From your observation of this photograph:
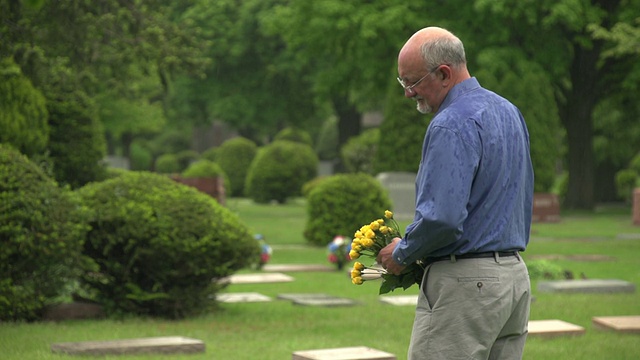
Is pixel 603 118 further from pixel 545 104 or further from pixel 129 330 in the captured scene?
pixel 129 330

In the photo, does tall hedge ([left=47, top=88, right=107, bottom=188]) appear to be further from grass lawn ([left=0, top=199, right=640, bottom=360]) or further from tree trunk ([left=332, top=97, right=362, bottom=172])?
tree trunk ([left=332, top=97, right=362, bottom=172])

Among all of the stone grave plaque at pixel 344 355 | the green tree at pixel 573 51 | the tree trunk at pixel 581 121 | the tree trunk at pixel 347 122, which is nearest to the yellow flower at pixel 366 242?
the stone grave plaque at pixel 344 355

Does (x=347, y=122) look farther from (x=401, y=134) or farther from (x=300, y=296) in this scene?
(x=300, y=296)

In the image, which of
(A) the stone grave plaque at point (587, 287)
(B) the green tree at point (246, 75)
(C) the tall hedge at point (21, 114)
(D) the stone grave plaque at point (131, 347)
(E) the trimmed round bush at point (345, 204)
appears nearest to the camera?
(D) the stone grave plaque at point (131, 347)

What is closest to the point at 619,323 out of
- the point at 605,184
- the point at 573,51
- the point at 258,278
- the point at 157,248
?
the point at 157,248

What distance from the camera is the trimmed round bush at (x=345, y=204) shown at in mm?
Answer: 22250

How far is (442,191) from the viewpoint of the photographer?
15.6 feet

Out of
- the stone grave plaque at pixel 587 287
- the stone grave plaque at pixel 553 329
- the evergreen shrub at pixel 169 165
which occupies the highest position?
the stone grave plaque at pixel 553 329

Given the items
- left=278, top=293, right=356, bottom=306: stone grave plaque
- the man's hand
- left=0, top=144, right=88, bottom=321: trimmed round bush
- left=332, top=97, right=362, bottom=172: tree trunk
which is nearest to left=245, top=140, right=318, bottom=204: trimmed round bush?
left=332, top=97, right=362, bottom=172: tree trunk

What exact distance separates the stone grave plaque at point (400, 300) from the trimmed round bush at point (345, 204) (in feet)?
26.5

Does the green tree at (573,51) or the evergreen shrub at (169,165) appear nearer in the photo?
the green tree at (573,51)

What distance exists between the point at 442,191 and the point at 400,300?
29.4 ft

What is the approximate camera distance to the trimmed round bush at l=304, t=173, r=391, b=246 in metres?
22.2

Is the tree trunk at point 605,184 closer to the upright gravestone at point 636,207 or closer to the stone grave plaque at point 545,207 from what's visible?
the stone grave plaque at point 545,207
